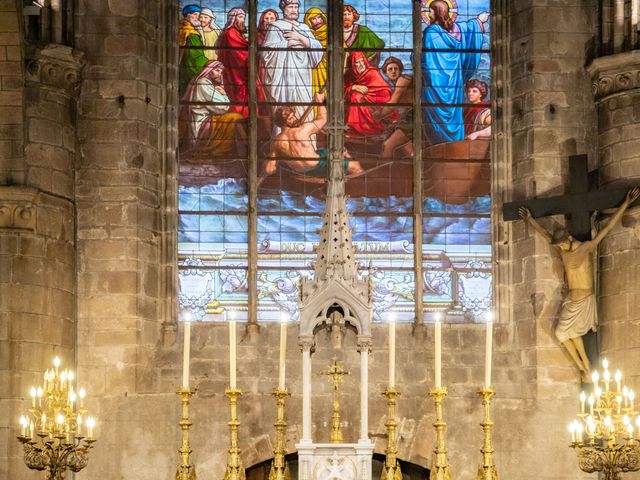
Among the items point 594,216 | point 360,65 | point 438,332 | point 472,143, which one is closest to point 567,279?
point 594,216

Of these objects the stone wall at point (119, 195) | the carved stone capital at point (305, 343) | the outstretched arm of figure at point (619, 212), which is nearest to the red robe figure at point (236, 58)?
the stone wall at point (119, 195)

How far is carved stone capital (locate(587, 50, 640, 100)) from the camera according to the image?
21.4 metres

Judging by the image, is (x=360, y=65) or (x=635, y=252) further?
(x=360, y=65)

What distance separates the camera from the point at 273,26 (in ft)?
74.9

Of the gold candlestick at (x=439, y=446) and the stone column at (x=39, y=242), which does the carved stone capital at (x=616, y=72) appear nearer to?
the stone column at (x=39, y=242)

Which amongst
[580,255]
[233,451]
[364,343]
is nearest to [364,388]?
[364,343]

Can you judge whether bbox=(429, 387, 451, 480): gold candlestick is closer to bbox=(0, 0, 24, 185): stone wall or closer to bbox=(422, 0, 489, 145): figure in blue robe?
bbox=(0, 0, 24, 185): stone wall

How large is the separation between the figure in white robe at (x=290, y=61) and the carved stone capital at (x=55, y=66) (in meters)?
2.40

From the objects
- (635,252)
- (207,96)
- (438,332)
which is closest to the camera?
(438,332)

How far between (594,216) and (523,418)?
7.85 ft

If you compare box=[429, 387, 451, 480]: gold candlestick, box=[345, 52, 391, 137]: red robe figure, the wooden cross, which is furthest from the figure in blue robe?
box=[429, 387, 451, 480]: gold candlestick

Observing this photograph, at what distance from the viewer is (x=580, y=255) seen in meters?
21.3

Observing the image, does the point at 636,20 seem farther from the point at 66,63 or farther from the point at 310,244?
the point at 66,63

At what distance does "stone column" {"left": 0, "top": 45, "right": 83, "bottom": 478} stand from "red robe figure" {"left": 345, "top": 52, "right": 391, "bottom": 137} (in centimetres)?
327
